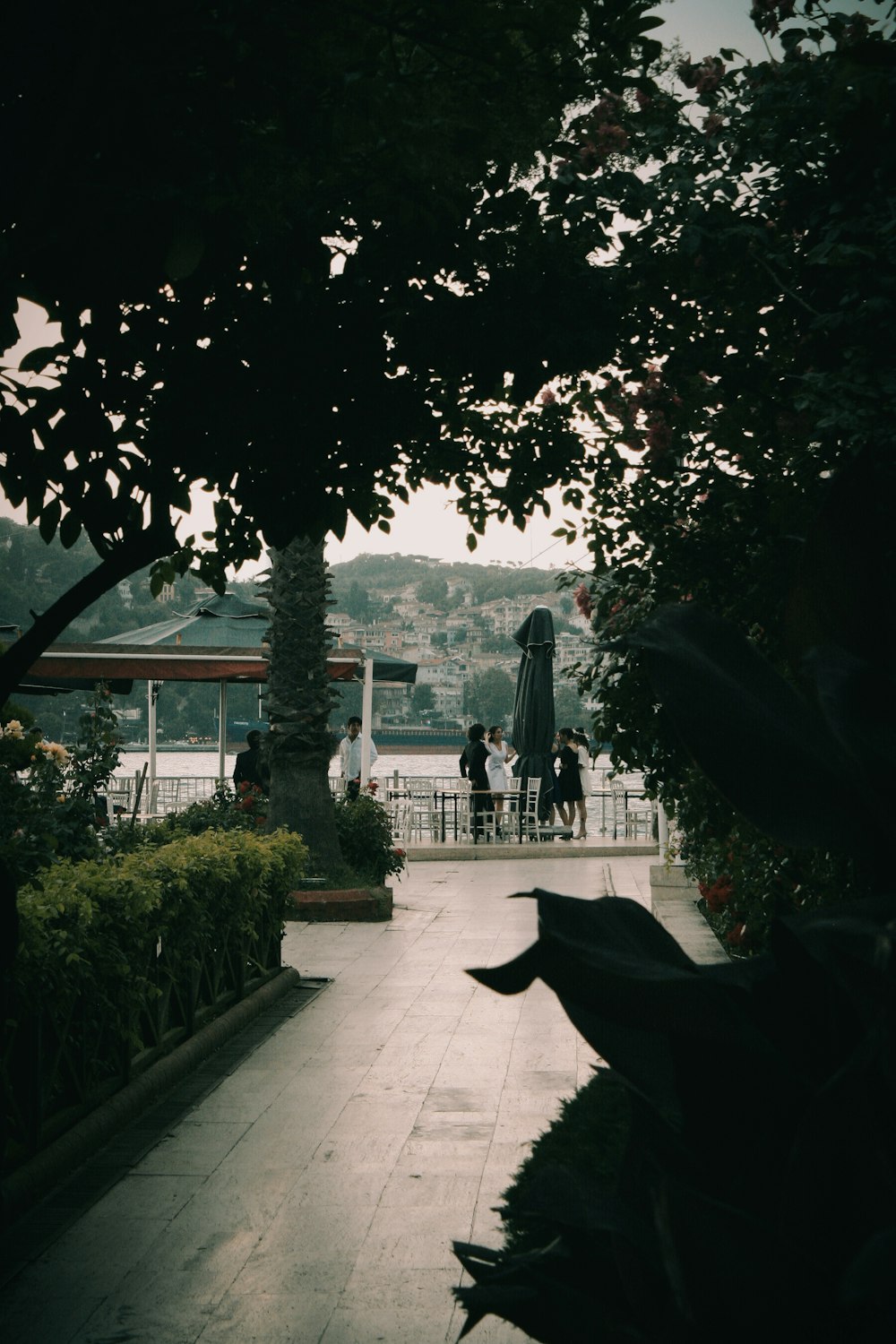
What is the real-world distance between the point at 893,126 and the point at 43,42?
7.07 feet

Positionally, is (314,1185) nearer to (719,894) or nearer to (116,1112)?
(116,1112)

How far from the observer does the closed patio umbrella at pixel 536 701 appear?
2044cm

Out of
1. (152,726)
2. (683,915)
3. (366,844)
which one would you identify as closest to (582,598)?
(683,915)

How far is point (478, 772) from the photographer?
63.6 ft

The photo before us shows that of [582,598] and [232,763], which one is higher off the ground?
[582,598]

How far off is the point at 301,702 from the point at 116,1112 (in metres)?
7.17

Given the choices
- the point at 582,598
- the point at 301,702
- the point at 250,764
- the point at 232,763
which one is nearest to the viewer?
the point at 582,598

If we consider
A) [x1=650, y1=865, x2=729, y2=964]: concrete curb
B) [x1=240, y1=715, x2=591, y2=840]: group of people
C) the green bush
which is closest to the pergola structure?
[x1=240, y1=715, x2=591, y2=840]: group of people

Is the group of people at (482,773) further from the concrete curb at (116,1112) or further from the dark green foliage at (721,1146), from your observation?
the dark green foliage at (721,1146)

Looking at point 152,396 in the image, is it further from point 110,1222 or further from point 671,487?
point 110,1222

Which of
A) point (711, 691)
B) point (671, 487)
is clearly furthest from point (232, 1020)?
point (711, 691)

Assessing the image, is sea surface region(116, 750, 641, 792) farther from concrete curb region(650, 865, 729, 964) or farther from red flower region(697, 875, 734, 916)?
red flower region(697, 875, 734, 916)

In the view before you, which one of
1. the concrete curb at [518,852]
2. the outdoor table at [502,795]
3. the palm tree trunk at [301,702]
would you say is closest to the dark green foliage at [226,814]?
the palm tree trunk at [301,702]

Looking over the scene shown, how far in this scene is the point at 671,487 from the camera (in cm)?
512
